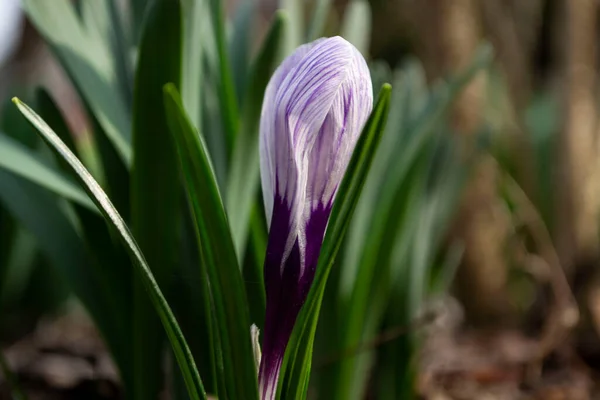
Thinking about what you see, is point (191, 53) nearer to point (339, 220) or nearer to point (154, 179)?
point (154, 179)

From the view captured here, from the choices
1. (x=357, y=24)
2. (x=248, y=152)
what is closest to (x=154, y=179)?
(x=248, y=152)

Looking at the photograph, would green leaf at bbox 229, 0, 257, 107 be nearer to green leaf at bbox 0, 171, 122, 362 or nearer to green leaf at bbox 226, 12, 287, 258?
green leaf at bbox 226, 12, 287, 258

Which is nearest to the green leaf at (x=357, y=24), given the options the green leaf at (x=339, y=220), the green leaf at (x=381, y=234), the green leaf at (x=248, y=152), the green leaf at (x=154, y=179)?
the green leaf at (x=381, y=234)

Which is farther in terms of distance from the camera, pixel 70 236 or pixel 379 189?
pixel 379 189

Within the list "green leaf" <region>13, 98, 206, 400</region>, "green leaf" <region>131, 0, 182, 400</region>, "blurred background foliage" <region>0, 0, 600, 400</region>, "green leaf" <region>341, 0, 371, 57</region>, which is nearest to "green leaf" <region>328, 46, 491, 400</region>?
"blurred background foliage" <region>0, 0, 600, 400</region>

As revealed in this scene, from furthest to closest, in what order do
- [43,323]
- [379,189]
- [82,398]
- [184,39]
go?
[43,323]
[82,398]
[379,189]
[184,39]

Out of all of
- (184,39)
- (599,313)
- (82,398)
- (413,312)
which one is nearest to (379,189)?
(413,312)

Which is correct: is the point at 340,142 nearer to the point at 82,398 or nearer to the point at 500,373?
the point at 82,398

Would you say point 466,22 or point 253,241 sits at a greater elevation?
point 466,22
